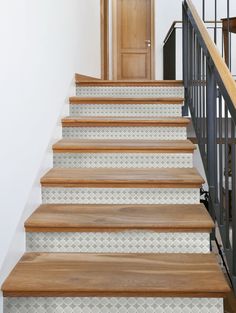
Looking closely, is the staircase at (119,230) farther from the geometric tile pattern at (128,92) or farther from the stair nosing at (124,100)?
the geometric tile pattern at (128,92)

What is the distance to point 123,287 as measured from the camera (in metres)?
1.92

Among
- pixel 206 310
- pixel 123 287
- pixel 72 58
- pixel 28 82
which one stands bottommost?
pixel 206 310

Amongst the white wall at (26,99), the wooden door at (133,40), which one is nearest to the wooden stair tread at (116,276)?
the white wall at (26,99)

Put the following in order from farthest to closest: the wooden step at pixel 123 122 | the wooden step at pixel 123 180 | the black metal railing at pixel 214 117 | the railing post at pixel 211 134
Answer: the wooden step at pixel 123 122 < the wooden step at pixel 123 180 < the railing post at pixel 211 134 < the black metal railing at pixel 214 117

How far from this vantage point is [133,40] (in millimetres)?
8695

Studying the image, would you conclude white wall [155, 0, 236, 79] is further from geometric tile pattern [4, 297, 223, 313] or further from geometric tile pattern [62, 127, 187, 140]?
geometric tile pattern [4, 297, 223, 313]

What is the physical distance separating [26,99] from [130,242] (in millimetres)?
962

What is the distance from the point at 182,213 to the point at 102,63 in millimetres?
4605

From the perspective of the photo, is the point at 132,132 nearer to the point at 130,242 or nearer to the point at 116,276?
the point at 130,242

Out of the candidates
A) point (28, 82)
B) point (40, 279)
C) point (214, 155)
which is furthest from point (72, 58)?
point (40, 279)

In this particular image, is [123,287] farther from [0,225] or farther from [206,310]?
[0,225]

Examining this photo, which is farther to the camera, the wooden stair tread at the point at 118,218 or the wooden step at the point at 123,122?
the wooden step at the point at 123,122

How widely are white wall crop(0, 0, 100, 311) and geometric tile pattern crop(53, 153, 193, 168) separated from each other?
208 millimetres

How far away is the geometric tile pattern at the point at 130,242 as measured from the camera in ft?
7.77
